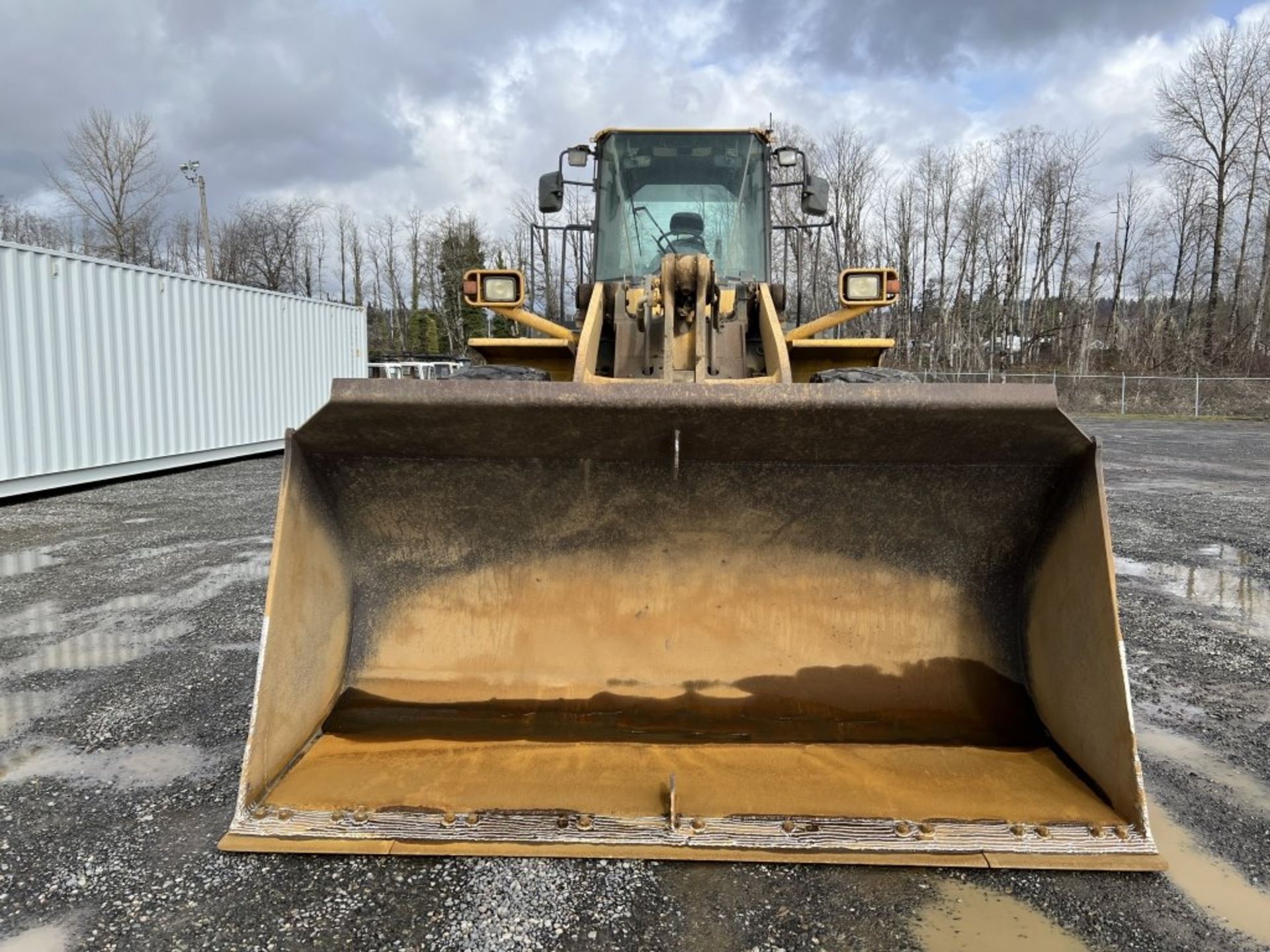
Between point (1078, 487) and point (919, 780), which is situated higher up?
point (1078, 487)

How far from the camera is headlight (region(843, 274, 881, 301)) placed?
15.1 feet

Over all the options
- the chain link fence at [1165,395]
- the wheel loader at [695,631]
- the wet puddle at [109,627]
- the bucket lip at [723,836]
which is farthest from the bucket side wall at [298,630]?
the chain link fence at [1165,395]

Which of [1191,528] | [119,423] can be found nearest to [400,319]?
[119,423]

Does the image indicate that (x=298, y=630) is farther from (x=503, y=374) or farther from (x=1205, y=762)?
(x=1205, y=762)

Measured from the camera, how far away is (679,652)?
115 inches

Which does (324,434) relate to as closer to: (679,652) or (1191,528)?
(679,652)

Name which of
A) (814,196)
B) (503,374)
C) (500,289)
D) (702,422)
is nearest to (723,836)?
(702,422)

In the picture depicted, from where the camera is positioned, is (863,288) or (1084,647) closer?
(1084,647)

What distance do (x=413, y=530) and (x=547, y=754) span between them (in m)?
0.99

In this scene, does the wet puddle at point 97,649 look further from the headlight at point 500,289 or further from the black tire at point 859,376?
the black tire at point 859,376

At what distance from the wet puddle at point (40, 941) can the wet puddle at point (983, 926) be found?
2.03 metres

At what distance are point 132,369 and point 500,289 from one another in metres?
7.93

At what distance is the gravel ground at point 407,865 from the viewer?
200cm

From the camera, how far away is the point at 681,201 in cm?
528
